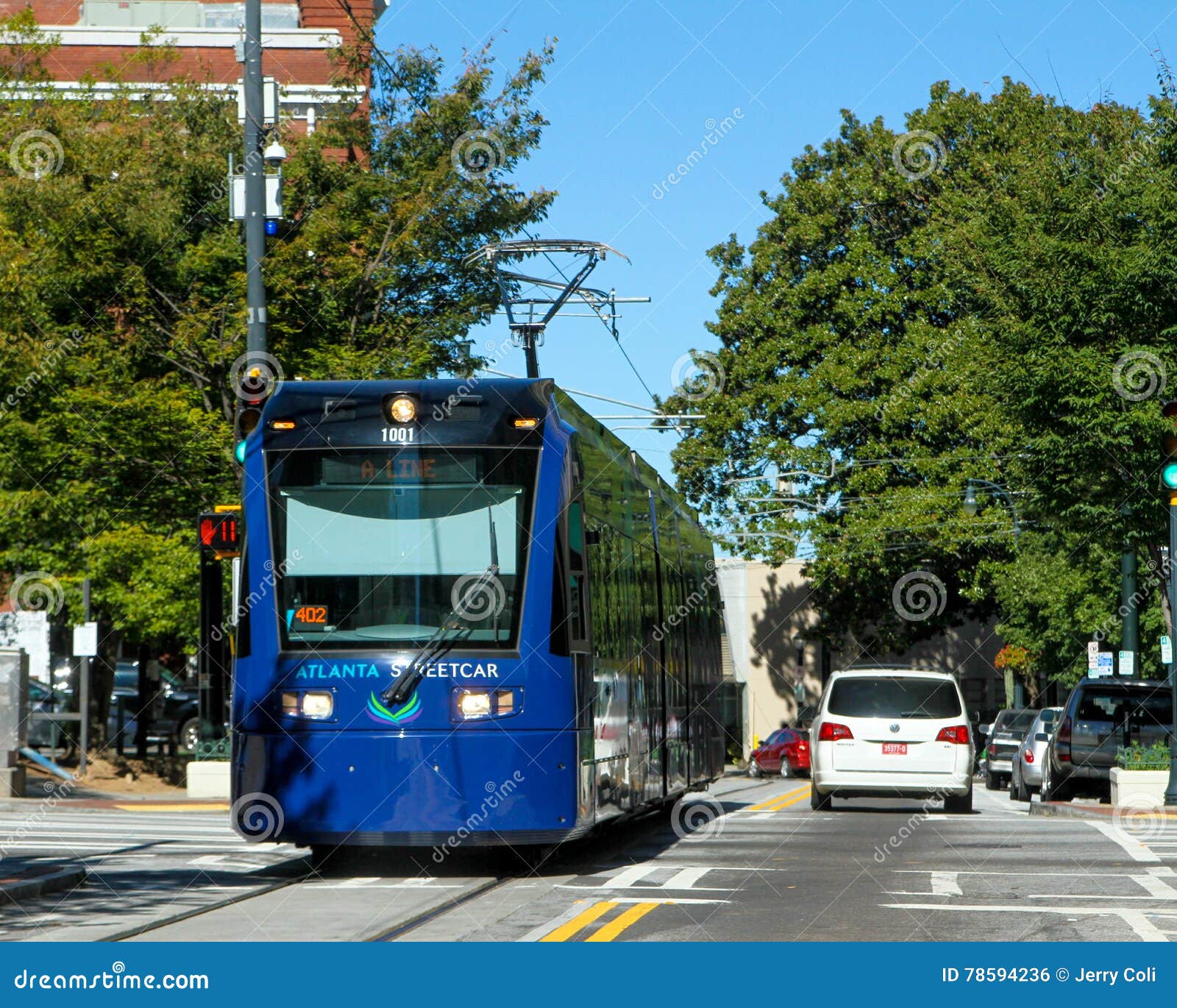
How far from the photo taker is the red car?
46.9 metres

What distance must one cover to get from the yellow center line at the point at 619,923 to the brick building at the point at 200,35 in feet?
121

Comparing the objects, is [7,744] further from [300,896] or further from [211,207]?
[300,896]

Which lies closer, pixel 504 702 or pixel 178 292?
pixel 504 702

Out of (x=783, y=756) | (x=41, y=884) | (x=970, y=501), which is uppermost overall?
(x=970, y=501)

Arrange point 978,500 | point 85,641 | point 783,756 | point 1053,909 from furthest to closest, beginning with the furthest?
1. point 783,756
2. point 978,500
3. point 85,641
4. point 1053,909

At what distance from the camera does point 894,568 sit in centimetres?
4544

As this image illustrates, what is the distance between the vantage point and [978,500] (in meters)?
43.3

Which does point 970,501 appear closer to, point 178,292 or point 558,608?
point 178,292

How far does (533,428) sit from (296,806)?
10.0 feet

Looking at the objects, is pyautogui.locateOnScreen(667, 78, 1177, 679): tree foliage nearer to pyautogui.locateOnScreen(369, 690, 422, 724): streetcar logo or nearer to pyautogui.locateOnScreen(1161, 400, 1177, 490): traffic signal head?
pyautogui.locateOnScreen(1161, 400, 1177, 490): traffic signal head

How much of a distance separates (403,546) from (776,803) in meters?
15.3

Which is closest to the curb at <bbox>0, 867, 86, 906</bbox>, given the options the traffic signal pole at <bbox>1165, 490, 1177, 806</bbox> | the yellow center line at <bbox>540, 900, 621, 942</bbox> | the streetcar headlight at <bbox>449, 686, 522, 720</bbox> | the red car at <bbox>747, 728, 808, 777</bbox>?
the streetcar headlight at <bbox>449, 686, 522, 720</bbox>

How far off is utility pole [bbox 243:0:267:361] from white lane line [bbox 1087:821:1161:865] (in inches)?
378

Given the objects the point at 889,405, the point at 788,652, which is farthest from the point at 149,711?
the point at 788,652
